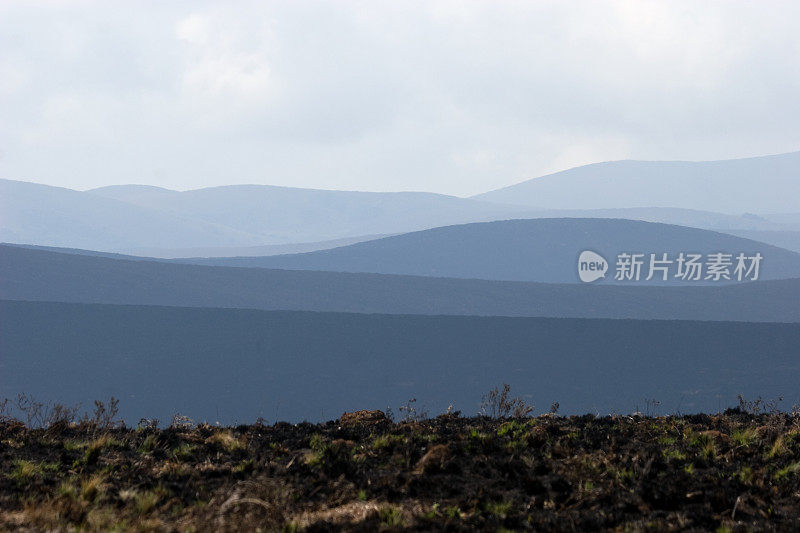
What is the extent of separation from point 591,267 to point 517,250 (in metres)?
21.8

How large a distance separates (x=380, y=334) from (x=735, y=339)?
53.9 feet

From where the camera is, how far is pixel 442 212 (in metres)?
141

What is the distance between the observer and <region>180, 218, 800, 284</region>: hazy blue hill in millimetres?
A: 68000

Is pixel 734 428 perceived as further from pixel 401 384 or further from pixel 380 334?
pixel 380 334

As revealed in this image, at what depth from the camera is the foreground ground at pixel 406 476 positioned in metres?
6.89

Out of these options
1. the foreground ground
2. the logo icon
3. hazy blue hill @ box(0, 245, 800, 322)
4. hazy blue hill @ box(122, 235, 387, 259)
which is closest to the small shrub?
the foreground ground

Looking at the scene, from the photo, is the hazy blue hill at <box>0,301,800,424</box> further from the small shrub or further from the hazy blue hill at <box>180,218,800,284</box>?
the hazy blue hill at <box>180,218,800,284</box>

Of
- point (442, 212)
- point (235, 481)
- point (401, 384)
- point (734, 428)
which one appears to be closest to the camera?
point (235, 481)

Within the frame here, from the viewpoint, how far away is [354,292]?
4572cm

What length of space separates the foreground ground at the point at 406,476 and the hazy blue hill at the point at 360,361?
55.3ft

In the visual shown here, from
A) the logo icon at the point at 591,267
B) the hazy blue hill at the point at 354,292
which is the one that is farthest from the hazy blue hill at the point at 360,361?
the logo icon at the point at 591,267

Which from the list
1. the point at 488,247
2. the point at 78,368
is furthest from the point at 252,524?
the point at 488,247

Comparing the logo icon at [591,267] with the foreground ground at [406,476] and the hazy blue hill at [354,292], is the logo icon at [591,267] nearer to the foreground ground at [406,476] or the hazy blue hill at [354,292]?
the hazy blue hill at [354,292]

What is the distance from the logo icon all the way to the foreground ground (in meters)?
38.0
